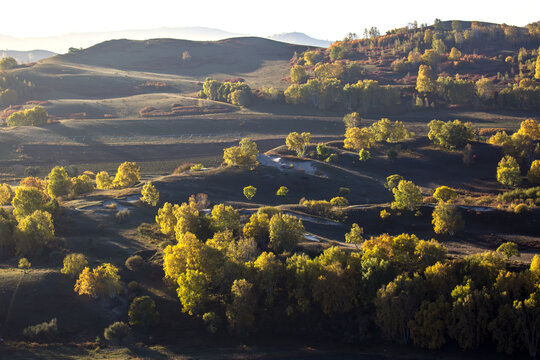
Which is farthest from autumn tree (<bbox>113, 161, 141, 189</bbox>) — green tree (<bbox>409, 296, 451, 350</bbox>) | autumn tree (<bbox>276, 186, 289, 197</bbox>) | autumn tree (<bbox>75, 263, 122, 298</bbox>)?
green tree (<bbox>409, 296, 451, 350</bbox>)

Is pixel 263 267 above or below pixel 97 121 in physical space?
below

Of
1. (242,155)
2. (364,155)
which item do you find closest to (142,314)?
(242,155)

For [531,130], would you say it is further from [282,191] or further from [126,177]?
Result: [126,177]

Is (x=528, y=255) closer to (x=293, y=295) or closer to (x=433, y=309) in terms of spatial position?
(x=433, y=309)

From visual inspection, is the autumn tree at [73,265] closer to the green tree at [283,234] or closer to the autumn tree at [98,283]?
the autumn tree at [98,283]

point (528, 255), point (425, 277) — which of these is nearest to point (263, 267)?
point (425, 277)

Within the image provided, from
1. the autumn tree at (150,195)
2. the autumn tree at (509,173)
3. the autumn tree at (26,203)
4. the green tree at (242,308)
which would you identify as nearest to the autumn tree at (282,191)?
the autumn tree at (150,195)

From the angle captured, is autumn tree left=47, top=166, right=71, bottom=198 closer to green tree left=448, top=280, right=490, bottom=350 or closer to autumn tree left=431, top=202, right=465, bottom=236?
autumn tree left=431, top=202, right=465, bottom=236
